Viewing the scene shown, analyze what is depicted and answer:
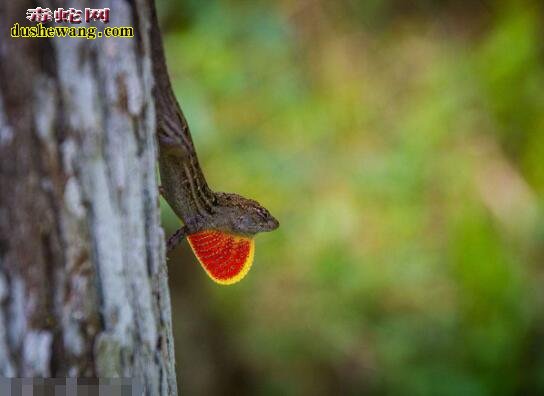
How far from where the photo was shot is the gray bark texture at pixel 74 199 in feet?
4.36

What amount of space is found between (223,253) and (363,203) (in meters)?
3.15

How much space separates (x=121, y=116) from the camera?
4.73 feet

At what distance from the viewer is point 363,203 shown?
16.8 ft

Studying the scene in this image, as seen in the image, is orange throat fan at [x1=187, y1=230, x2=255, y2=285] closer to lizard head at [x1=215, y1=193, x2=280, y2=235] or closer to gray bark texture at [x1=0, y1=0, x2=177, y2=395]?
lizard head at [x1=215, y1=193, x2=280, y2=235]

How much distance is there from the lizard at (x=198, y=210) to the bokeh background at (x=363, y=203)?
1.29m

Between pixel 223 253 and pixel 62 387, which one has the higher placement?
pixel 223 253

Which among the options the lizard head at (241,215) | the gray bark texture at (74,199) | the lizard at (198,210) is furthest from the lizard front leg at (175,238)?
the gray bark texture at (74,199)

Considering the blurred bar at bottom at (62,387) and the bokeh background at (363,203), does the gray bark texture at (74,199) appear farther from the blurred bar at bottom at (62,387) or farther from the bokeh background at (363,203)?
the bokeh background at (363,203)

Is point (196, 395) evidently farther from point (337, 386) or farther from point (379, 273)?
point (379, 273)

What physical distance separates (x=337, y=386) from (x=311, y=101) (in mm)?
2052

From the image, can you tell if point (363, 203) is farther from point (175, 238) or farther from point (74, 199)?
point (74, 199)

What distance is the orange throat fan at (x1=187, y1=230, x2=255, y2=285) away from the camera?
6.31 feet

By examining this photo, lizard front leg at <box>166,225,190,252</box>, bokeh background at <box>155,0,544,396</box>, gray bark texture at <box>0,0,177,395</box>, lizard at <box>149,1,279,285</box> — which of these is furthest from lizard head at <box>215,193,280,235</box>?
bokeh background at <box>155,0,544,396</box>

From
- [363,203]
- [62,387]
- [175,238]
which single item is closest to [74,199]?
[62,387]
